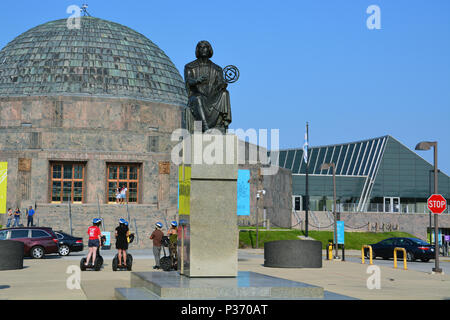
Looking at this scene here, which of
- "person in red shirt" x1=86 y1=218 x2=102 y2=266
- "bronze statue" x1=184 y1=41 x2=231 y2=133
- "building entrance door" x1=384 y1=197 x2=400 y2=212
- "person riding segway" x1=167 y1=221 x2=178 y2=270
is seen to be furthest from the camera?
"building entrance door" x1=384 y1=197 x2=400 y2=212

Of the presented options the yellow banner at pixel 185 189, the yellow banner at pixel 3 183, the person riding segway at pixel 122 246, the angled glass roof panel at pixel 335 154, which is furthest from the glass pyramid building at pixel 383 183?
the yellow banner at pixel 185 189

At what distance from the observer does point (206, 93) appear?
35.6 ft

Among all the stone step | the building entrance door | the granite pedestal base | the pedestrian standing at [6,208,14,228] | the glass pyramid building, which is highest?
the glass pyramid building

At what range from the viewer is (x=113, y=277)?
13.4 meters

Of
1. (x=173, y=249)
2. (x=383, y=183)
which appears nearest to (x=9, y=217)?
(x=173, y=249)

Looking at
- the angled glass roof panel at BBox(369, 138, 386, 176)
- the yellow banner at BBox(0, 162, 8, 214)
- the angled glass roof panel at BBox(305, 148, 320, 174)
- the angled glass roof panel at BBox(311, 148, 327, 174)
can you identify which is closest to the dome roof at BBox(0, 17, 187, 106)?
the yellow banner at BBox(0, 162, 8, 214)

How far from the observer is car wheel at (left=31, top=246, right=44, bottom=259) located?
69.7 ft

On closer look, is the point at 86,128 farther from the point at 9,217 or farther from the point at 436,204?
the point at 436,204

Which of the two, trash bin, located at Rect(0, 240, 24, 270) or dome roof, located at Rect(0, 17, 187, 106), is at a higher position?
dome roof, located at Rect(0, 17, 187, 106)

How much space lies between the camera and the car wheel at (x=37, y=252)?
21.2 meters

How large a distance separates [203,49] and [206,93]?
772 millimetres

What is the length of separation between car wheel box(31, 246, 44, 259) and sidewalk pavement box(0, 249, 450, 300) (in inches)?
147

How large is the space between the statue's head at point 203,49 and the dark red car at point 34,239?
1250 centimetres

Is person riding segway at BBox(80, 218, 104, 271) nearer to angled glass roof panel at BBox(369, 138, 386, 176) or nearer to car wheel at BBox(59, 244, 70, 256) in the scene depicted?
car wheel at BBox(59, 244, 70, 256)
